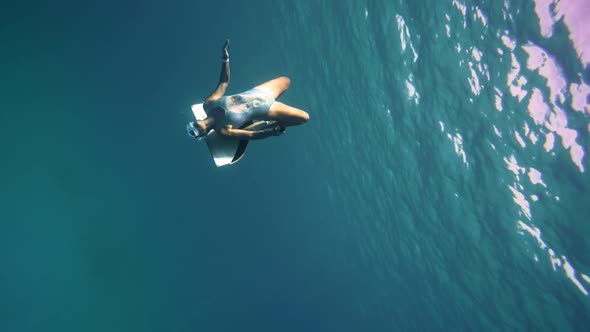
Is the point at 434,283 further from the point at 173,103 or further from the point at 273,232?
the point at 273,232

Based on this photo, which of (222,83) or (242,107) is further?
(222,83)

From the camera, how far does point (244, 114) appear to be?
464 cm

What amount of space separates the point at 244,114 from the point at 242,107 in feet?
0.34

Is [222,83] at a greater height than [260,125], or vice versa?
[222,83]

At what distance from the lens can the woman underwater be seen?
4352mm

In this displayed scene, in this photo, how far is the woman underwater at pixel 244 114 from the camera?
435 centimetres

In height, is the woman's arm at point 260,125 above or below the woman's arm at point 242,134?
above

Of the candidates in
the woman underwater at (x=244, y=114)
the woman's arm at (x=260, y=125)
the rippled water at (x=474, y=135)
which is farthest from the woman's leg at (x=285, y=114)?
the rippled water at (x=474, y=135)

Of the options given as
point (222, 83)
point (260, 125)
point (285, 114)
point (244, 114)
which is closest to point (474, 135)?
point (285, 114)

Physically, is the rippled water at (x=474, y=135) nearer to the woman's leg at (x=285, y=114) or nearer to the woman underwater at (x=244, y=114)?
the woman's leg at (x=285, y=114)

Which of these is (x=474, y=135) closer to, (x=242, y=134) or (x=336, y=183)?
(x=242, y=134)

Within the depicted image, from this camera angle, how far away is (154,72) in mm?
21203

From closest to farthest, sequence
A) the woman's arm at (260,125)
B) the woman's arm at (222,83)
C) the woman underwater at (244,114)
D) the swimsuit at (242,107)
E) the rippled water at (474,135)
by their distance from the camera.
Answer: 1. the woman underwater at (244,114)
2. the swimsuit at (242,107)
3. the woman's arm at (222,83)
4. the woman's arm at (260,125)
5. the rippled water at (474,135)

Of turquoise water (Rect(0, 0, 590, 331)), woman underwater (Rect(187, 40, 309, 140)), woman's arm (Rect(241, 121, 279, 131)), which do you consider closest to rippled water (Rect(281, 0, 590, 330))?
turquoise water (Rect(0, 0, 590, 331))
